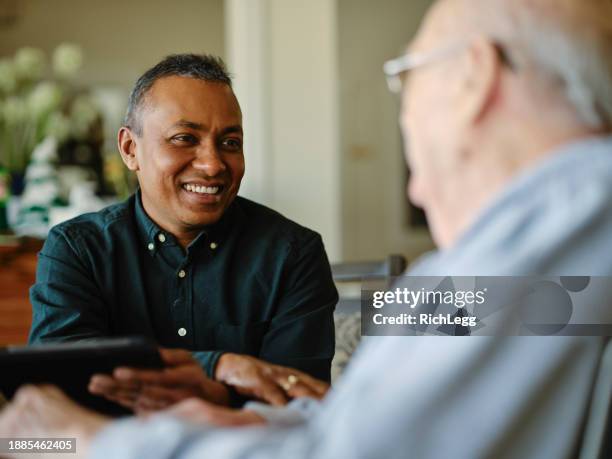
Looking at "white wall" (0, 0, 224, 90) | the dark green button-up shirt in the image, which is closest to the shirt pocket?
the dark green button-up shirt

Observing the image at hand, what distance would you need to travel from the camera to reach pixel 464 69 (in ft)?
2.56

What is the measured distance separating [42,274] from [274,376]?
64 centimetres

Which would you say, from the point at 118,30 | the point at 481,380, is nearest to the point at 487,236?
the point at 481,380

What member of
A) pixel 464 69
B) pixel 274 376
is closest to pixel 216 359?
pixel 274 376

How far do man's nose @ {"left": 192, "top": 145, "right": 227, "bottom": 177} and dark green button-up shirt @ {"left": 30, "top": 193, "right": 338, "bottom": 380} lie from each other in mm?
140

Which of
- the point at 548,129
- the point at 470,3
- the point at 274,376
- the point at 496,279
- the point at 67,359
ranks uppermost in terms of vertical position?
the point at 470,3

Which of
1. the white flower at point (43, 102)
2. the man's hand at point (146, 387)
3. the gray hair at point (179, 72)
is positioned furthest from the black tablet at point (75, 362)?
the white flower at point (43, 102)

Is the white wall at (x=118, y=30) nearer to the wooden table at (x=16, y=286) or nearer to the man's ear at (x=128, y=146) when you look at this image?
the wooden table at (x=16, y=286)

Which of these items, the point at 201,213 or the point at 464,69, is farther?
the point at 201,213

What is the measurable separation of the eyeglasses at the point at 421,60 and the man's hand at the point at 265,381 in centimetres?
50

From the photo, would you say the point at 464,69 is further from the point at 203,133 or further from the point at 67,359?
the point at 203,133

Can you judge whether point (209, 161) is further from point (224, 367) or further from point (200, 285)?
point (224, 367)

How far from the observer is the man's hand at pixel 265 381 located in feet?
3.99

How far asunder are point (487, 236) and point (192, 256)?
1142mm
